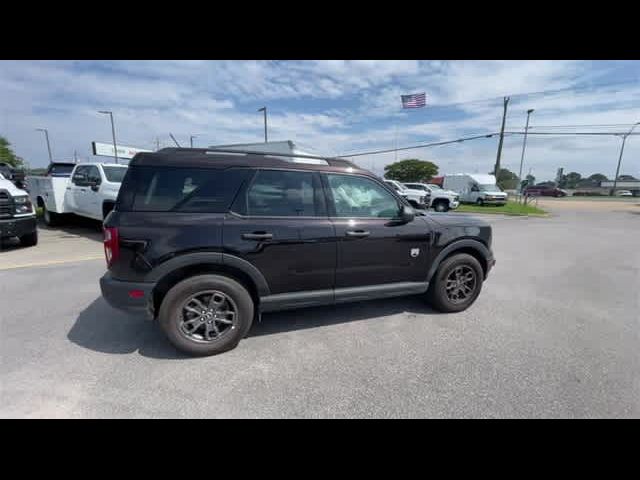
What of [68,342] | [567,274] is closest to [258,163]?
[68,342]

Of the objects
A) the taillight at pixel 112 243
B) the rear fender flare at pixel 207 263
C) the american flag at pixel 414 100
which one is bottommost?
the rear fender flare at pixel 207 263

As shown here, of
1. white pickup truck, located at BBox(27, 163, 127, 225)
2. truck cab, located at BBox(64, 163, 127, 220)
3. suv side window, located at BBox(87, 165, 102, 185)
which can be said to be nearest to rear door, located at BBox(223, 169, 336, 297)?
white pickup truck, located at BBox(27, 163, 127, 225)

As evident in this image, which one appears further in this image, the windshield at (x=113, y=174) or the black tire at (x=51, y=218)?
the black tire at (x=51, y=218)

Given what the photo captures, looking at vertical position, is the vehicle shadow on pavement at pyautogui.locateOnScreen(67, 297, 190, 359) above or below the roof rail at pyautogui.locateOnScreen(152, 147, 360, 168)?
below

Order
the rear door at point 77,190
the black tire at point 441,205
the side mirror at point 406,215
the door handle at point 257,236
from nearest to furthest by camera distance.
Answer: the door handle at point 257,236 → the side mirror at point 406,215 → the rear door at point 77,190 → the black tire at point 441,205

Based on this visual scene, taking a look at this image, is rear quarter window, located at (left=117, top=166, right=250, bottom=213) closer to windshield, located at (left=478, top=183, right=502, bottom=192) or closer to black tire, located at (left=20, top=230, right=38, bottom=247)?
black tire, located at (left=20, top=230, right=38, bottom=247)

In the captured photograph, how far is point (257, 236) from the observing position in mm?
2770

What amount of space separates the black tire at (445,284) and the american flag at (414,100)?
20183mm

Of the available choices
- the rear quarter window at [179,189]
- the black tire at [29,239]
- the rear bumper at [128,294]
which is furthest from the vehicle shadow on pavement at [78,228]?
the rear quarter window at [179,189]

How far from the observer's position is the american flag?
68.0ft

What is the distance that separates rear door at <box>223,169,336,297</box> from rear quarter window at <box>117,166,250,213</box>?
0.51 feet

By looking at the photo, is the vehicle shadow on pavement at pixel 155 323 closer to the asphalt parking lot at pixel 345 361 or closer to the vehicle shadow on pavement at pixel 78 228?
the asphalt parking lot at pixel 345 361

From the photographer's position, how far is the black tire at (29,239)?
667 cm
